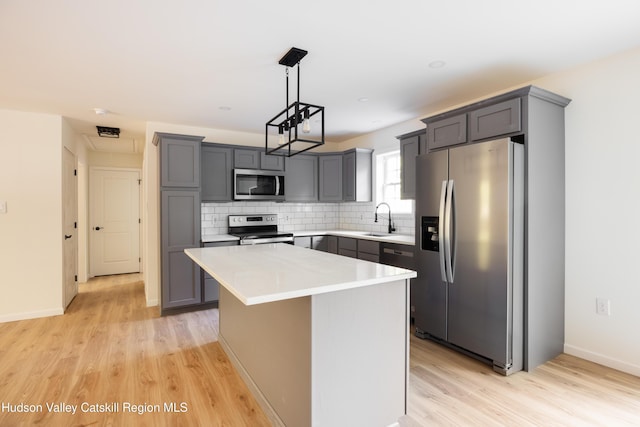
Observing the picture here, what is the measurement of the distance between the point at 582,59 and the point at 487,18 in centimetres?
116

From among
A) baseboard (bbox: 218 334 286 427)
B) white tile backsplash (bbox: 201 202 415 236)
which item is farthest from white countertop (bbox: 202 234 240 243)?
baseboard (bbox: 218 334 286 427)

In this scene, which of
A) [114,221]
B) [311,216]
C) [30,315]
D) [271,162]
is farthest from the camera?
[114,221]

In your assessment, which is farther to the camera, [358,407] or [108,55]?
[108,55]

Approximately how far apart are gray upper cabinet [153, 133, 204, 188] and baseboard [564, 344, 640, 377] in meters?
4.12

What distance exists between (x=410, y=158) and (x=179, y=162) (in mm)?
2766

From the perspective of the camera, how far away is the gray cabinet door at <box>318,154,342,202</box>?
532cm

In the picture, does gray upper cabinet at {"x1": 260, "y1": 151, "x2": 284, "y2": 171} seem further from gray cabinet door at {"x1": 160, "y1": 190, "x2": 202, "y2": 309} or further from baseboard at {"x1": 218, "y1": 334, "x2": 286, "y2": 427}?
baseboard at {"x1": 218, "y1": 334, "x2": 286, "y2": 427}

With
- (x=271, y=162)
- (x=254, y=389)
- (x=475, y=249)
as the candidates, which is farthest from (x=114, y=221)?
(x=475, y=249)

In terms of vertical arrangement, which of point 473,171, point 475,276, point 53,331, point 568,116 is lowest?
point 53,331

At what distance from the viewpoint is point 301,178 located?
527 centimetres

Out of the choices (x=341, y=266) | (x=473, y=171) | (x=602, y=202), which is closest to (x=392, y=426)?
(x=341, y=266)

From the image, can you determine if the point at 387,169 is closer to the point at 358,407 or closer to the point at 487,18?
the point at 487,18

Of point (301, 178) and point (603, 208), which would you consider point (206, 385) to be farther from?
point (301, 178)

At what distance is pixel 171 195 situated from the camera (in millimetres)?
4070
